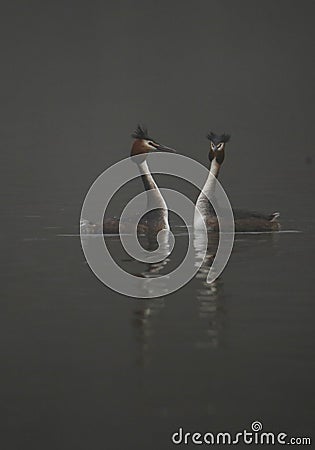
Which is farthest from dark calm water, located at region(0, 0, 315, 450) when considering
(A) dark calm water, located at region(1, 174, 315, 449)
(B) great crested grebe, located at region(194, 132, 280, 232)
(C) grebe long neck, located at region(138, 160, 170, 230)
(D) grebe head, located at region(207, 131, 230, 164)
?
(D) grebe head, located at region(207, 131, 230, 164)

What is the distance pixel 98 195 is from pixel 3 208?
180 cm

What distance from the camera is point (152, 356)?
6781 millimetres

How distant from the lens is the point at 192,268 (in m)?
9.24

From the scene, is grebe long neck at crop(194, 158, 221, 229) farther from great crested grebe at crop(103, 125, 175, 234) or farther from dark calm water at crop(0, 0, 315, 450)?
dark calm water at crop(0, 0, 315, 450)

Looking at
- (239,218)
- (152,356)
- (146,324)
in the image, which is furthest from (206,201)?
(152,356)

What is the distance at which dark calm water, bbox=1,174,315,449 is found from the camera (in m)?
5.85

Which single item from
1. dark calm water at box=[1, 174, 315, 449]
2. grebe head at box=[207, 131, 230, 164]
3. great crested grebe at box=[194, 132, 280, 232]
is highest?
grebe head at box=[207, 131, 230, 164]

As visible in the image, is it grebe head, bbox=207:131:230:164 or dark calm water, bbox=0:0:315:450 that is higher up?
grebe head, bbox=207:131:230:164

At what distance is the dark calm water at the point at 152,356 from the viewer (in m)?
5.85

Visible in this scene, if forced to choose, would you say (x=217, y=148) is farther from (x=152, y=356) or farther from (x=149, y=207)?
(x=152, y=356)

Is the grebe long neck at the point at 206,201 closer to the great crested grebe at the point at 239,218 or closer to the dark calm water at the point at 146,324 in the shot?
the great crested grebe at the point at 239,218

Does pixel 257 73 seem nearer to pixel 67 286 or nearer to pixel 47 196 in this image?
pixel 47 196

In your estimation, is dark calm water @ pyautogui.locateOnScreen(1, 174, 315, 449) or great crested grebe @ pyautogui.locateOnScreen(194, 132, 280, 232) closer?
dark calm water @ pyautogui.locateOnScreen(1, 174, 315, 449)

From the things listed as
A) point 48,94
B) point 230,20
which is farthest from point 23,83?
point 230,20
